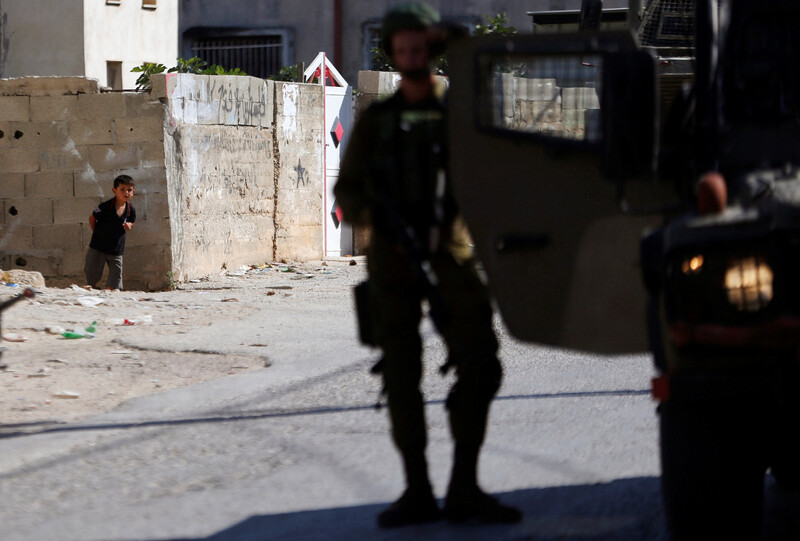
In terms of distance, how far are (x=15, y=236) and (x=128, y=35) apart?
621 inches

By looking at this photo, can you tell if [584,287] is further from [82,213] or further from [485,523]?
[82,213]

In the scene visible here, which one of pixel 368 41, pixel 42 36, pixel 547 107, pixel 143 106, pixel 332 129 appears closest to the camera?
pixel 547 107

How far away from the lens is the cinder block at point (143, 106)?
1273 cm

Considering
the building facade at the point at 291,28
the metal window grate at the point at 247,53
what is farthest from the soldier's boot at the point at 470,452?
the metal window grate at the point at 247,53

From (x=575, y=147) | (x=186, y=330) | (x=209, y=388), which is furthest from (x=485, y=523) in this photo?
(x=186, y=330)

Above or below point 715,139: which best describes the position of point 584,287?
below

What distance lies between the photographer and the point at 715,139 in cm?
352

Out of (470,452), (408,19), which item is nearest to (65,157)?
(408,19)

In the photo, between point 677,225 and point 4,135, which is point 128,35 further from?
point 677,225

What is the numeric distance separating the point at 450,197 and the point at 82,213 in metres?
9.71

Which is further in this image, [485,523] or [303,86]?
[303,86]

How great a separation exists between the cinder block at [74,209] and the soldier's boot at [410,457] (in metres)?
9.54

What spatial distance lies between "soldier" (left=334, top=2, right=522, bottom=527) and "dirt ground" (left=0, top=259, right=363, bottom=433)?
Result: 2.76 meters

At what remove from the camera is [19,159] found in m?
13.1
